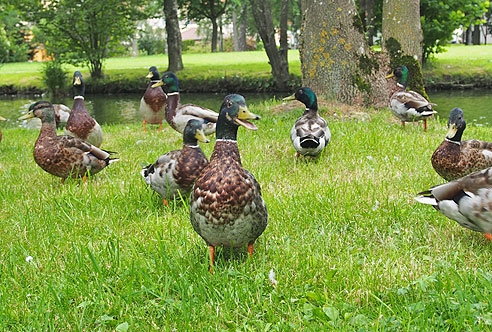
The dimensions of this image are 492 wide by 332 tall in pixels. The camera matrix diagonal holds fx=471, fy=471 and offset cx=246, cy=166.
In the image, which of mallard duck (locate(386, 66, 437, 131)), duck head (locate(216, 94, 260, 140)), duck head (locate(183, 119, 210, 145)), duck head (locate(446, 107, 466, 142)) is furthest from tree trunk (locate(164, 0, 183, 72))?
duck head (locate(216, 94, 260, 140))

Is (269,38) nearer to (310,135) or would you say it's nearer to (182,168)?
(310,135)

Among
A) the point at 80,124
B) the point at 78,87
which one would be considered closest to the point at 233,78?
the point at 78,87

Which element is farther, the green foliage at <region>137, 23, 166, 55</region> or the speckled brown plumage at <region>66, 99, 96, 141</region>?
the green foliage at <region>137, 23, 166, 55</region>

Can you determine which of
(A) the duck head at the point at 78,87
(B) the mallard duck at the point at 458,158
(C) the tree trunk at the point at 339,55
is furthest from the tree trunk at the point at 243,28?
(B) the mallard duck at the point at 458,158

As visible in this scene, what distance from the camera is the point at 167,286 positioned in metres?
2.70

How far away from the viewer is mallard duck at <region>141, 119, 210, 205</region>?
4117mm

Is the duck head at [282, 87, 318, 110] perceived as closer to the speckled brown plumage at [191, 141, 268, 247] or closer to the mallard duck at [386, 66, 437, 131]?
the mallard duck at [386, 66, 437, 131]

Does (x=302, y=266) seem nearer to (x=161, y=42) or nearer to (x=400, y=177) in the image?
(x=400, y=177)

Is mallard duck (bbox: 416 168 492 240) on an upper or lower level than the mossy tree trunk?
lower

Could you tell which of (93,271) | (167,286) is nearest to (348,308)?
(167,286)

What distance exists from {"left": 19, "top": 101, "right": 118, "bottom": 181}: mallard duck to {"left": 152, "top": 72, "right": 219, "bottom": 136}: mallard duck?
2.29m

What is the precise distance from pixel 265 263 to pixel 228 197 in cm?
56

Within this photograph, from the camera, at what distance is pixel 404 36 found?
30.2ft

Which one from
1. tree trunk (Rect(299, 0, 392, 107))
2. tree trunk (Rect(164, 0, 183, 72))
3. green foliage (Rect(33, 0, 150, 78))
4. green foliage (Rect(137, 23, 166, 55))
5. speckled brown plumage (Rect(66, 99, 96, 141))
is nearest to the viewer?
speckled brown plumage (Rect(66, 99, 96, 141))
